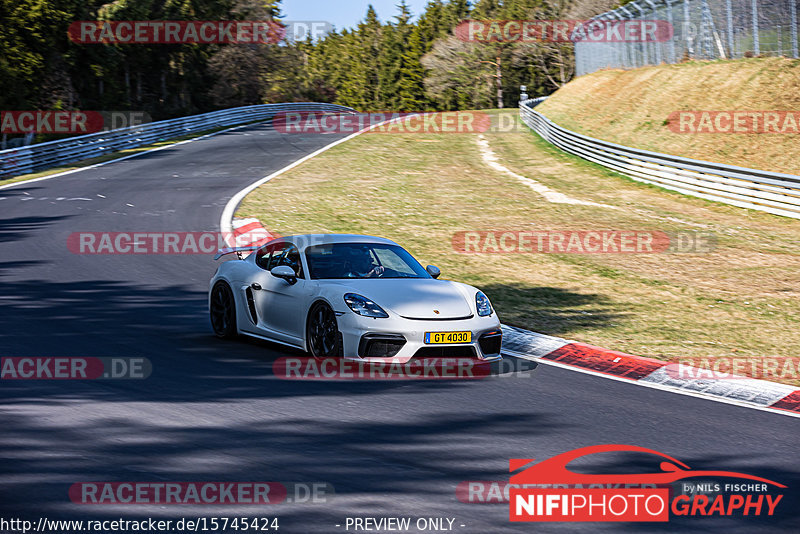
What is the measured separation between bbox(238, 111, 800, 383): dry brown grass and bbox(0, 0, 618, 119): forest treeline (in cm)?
1995

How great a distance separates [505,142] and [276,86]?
4243 cm

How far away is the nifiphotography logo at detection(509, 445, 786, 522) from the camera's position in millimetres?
5211

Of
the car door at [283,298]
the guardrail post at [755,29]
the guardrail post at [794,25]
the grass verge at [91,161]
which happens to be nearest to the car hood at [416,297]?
the car door at [283,298]

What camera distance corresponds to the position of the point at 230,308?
1012 cm

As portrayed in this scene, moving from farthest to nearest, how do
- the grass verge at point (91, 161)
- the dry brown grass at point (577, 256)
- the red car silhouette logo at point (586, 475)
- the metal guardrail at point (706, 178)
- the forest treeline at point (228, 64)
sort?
1. the forest treeline at point (228, 64)
2. the grass verge at point (91, 161)
3. the metal guardrail at point (706, 178)
4. the dry brown grass at point (577, 256)
5. the red car silhouette logo at point (586, 475)

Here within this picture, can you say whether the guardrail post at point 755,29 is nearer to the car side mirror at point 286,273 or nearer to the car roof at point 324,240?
the car roof at point 324,240

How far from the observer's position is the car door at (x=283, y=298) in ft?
30.2

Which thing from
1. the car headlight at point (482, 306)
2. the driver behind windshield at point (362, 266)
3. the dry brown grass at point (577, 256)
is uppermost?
the driver behind windshield at point (362, 266)

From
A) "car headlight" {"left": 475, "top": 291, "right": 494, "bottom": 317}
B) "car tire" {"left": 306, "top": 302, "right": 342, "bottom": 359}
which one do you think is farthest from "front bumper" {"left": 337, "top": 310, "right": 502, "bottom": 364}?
"car headlight" {"left": 475, "top": 291, "right": 494, "bottom": 317}

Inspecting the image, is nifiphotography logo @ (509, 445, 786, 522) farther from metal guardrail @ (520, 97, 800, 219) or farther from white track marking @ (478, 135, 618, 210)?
white track marking @ (478, 135, 618, 210)

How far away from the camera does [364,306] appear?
868 centimetres

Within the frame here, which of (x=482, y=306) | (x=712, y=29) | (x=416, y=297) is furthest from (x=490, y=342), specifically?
(x=712, y=29)

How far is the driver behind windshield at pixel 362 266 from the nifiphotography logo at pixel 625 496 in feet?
12.9

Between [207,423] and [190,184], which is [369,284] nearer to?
[207,423]
